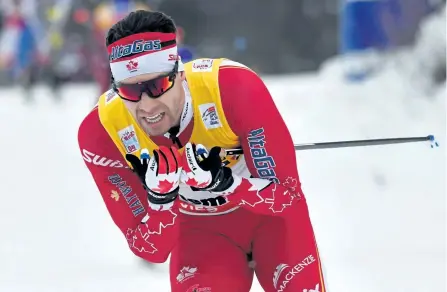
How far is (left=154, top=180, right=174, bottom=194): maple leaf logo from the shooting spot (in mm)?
2986

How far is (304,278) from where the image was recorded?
333 cm

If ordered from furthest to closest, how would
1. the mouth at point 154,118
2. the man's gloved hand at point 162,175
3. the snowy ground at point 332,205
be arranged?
the snowy ground at point 332,205
the mouth at point 154,118
the man's gloved hand at point 162,175

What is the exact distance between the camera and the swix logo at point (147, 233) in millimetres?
3166

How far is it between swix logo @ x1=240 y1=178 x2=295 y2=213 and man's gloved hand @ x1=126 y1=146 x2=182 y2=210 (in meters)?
0.29

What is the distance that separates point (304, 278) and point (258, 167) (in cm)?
44

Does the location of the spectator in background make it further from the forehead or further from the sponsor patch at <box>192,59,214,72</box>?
the forehead

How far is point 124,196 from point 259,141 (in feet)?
1.90

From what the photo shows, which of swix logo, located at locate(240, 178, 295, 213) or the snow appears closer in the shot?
swix logo, located at locate(240, 178, 295, 213)

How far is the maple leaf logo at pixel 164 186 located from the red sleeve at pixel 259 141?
0.28m

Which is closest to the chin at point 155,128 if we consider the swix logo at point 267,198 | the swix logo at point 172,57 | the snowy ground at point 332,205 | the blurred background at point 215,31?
the swix logo at point 172,57

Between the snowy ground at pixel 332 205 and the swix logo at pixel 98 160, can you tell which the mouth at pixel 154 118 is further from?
the snowy ground at pixel 332 205

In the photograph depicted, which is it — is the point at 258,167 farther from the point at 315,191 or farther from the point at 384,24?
the point at 384,24

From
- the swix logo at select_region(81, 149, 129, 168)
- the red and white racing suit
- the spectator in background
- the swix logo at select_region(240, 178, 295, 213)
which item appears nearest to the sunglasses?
the red and white racing suit

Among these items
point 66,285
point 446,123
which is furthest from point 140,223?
point 446,123
